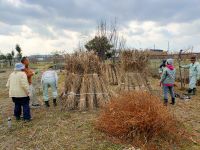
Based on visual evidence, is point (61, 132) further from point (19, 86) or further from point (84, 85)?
point (84, 85)

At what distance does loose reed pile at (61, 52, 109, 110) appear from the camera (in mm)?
8844

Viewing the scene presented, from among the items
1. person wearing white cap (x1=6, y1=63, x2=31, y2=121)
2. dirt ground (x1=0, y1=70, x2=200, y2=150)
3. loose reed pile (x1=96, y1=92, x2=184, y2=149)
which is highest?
person wearing white cap (x1=6, y1=63, x2=31, y2=121)

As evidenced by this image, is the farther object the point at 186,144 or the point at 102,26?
the point at 102,26

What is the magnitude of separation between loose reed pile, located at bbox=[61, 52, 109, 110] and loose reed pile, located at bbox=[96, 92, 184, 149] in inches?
97.4

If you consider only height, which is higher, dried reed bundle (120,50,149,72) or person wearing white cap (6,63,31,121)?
dried reed bundle (120,50,149,72)

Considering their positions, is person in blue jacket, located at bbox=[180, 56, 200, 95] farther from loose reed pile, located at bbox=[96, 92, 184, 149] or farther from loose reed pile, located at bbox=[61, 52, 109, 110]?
loose reed pile, located at bbox=[96, 92, 184, 149]

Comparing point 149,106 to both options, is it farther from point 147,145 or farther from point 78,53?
point 78,53

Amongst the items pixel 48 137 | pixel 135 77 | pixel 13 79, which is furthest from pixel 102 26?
pixel 48 137

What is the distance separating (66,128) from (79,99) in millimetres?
2095

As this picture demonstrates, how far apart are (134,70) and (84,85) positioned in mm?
2379

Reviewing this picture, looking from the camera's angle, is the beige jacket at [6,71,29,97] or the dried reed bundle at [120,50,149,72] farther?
the dried reed bundle at [120,50,149,72]

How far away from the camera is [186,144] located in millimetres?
6094

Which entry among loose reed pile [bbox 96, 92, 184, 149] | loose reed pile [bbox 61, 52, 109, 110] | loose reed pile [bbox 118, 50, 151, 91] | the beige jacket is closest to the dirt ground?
loose reed pile [bbox 96, 92, 184, 149]

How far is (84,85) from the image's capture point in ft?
29.2
